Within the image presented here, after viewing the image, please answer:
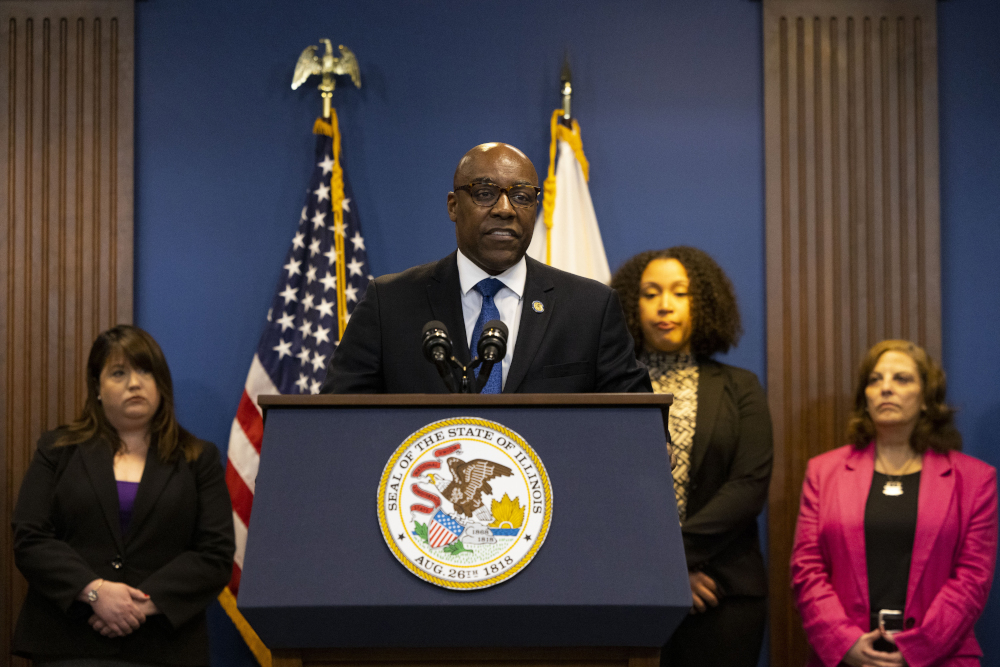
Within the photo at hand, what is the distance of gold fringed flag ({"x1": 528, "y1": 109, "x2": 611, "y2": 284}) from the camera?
13.1 ft

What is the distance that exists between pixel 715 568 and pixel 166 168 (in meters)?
2.76

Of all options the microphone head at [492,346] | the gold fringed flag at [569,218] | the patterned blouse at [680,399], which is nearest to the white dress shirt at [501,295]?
the microphone head at [492,346]

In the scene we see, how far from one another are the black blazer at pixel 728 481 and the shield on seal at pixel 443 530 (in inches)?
68.7

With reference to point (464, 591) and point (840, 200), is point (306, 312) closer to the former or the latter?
point (840, 200)

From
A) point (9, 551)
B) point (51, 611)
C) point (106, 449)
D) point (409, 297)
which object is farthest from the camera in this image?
point (9, 551)

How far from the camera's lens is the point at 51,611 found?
3.03 metres

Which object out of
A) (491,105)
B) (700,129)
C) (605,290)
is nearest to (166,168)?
(491,105)

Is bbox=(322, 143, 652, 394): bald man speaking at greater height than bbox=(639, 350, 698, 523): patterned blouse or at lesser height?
greater

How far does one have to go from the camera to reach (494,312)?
2135 millimetres

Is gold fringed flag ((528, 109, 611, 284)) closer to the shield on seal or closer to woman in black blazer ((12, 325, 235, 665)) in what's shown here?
woman in black blazer ((12, 325, 235, 665))

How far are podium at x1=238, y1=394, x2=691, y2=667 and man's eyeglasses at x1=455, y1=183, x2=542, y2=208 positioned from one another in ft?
2.38

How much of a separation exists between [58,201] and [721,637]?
3.15 meters

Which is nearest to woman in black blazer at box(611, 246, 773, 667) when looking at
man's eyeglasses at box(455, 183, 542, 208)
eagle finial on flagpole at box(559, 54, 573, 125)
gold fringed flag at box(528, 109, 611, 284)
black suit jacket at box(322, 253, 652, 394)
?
gold fringed flag at box(528, 109, 611, 284)

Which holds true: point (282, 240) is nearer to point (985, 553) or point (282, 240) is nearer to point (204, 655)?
point (204, 655)
